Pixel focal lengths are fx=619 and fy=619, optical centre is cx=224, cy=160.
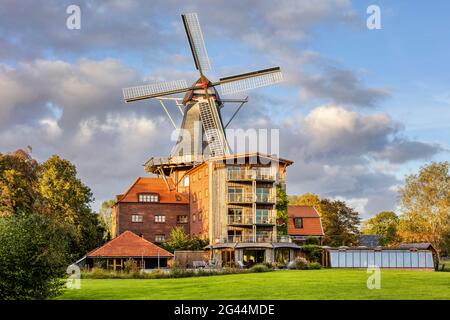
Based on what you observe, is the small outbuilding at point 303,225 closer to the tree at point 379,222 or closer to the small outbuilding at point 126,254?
the small outbuilding at point 126,254

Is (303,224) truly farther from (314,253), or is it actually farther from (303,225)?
(314,253)

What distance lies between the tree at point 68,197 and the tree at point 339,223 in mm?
28733

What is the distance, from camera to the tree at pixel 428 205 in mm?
63125

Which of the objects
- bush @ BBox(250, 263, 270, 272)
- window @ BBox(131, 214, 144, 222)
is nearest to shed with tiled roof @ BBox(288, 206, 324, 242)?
window @ BBox(131, 214, 144, 222)

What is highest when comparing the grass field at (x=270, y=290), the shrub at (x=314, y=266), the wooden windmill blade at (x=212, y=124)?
the wooden windmill blade at (x=212, y=124)

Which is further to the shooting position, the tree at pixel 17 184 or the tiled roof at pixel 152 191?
the tiled roof at pixel 152 191

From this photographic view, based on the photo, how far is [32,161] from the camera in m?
54.7

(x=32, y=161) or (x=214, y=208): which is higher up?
(x=32, y=161)

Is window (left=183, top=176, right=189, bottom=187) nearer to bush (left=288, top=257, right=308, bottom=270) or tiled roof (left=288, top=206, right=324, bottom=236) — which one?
tiled roof (left=288, top=206, right=324, bottom=236)

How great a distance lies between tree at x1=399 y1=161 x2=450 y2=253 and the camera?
6312 centimetres

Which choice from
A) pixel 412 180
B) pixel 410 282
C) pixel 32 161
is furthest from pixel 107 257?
pixel 412 180

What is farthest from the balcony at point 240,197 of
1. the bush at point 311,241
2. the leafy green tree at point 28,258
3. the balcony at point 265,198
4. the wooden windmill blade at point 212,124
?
the leafy green tree at point 28,258
